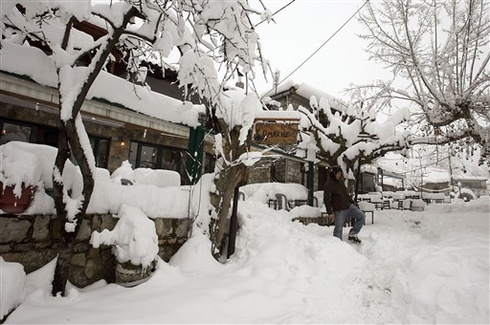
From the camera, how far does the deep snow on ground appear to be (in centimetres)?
262

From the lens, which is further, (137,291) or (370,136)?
(370,136)

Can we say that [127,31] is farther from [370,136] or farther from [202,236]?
[370,136]

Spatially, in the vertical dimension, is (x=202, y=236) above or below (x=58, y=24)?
below

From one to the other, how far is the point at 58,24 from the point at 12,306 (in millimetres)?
3465

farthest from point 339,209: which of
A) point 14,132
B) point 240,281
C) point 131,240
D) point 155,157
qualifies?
point 14,132

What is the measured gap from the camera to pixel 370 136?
397 inches

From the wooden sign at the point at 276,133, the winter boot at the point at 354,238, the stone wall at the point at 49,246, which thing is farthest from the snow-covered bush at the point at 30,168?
the winter boot at the point at 354,238

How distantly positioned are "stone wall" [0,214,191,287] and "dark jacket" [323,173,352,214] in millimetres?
4623

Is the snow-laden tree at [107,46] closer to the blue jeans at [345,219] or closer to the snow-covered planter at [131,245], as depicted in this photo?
the snow-covered planter at [131,245]

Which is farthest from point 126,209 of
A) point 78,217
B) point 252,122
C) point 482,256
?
point 482,256

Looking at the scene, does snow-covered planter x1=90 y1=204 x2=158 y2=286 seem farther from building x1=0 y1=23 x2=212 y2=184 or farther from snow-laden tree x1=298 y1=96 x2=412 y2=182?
snow-laden tree x1=298 y1=96 x2=412 y2=182

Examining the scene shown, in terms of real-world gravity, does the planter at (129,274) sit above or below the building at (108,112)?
below

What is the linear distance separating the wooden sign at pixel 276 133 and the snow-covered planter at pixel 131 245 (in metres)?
2.64

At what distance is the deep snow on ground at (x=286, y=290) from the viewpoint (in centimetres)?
262
